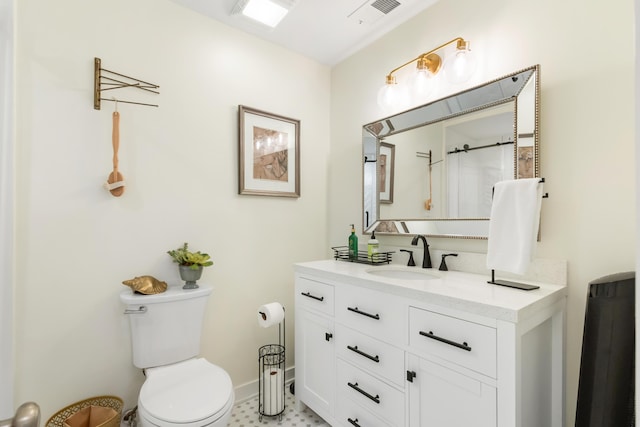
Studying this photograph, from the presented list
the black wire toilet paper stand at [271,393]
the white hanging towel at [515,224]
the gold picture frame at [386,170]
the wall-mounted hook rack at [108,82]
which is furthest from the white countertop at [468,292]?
the wall-mounted hook rack at [108,82]

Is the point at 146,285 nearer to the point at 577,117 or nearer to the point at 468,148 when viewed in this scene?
the point at 468,148

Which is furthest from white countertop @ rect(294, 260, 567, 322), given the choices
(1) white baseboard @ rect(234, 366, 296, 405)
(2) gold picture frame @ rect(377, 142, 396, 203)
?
(1) white baseboard @ rect(234, 366, 296, 405)

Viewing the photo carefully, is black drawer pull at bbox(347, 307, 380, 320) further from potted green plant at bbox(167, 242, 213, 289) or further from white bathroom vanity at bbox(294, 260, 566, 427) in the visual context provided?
potted green plant at bbox(167, 242, 213, 289)

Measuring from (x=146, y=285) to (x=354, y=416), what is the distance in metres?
1.26

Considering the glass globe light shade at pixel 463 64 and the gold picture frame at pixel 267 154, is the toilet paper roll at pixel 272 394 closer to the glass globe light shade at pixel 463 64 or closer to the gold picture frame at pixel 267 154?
the gold picture frame at pixel 267 154

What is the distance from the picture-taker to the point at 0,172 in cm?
133

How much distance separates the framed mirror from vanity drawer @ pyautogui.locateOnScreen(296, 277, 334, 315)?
0.62m

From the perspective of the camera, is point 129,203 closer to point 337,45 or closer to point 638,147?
point 337,45

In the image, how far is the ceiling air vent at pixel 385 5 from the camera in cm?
187

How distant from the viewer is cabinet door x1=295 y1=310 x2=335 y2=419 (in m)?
1.72

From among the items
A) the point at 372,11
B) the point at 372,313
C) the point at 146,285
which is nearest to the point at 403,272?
the point at 372,313

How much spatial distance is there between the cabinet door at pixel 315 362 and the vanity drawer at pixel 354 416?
7 cm

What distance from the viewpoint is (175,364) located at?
1655 mm

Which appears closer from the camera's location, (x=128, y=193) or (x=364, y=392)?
(x=364, y=392)
